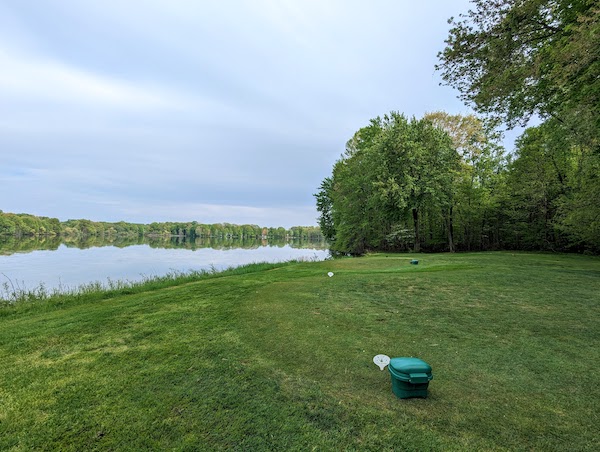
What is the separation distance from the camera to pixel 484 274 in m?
9.28

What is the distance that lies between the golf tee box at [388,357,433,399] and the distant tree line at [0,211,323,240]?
98.7 meters

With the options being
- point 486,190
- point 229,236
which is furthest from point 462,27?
point 229,236

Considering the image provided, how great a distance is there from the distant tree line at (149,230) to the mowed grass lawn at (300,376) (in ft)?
313

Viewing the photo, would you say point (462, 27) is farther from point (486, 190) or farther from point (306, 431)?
point (486, 190)

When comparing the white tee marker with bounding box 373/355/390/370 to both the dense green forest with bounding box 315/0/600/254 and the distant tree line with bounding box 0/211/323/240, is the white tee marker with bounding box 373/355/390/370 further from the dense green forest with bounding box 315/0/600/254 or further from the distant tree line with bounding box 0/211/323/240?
the distant tree line with bounding box 0/211/323/240

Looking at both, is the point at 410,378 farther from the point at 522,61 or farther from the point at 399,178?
the point at 399,178

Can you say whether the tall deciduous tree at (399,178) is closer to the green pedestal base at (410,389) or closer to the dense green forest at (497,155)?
the dense green forest at (497,155)

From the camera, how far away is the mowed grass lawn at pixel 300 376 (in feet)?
7.68

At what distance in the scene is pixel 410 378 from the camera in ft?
8.99

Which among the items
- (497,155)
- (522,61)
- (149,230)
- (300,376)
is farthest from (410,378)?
(149,230)

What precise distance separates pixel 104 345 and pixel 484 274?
10238 millimetres

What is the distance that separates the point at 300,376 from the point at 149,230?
147 meters

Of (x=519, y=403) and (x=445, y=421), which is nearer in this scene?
(x=445, y=421)

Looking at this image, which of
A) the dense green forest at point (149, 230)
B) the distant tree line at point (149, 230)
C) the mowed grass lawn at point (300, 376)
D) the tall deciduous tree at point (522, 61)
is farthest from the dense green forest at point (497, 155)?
the distant tree line at point (149, 230)
